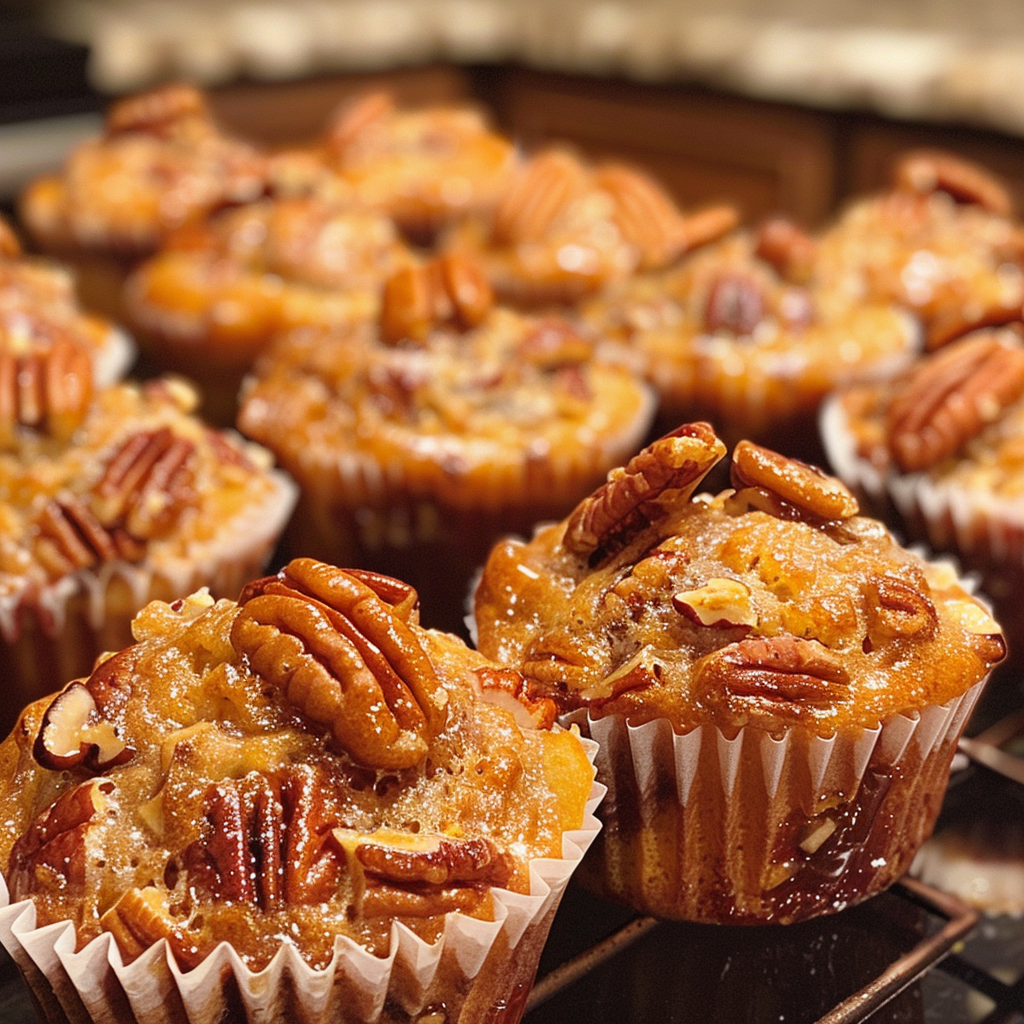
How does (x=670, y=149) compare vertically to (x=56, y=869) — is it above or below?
below

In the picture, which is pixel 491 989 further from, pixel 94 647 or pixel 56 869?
pixel 94 647

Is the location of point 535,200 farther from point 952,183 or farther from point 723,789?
point 723,789

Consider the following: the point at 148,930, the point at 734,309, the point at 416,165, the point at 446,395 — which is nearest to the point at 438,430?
the point at 446,395

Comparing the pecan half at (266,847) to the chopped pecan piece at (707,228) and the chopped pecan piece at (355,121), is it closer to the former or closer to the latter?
the chopped pecan piece at (707,228)

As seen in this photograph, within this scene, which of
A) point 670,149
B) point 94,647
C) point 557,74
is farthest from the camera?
point 557,74

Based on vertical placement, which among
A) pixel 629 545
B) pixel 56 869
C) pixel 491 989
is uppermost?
pixel 629 545

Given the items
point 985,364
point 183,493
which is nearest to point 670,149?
point 985,364
